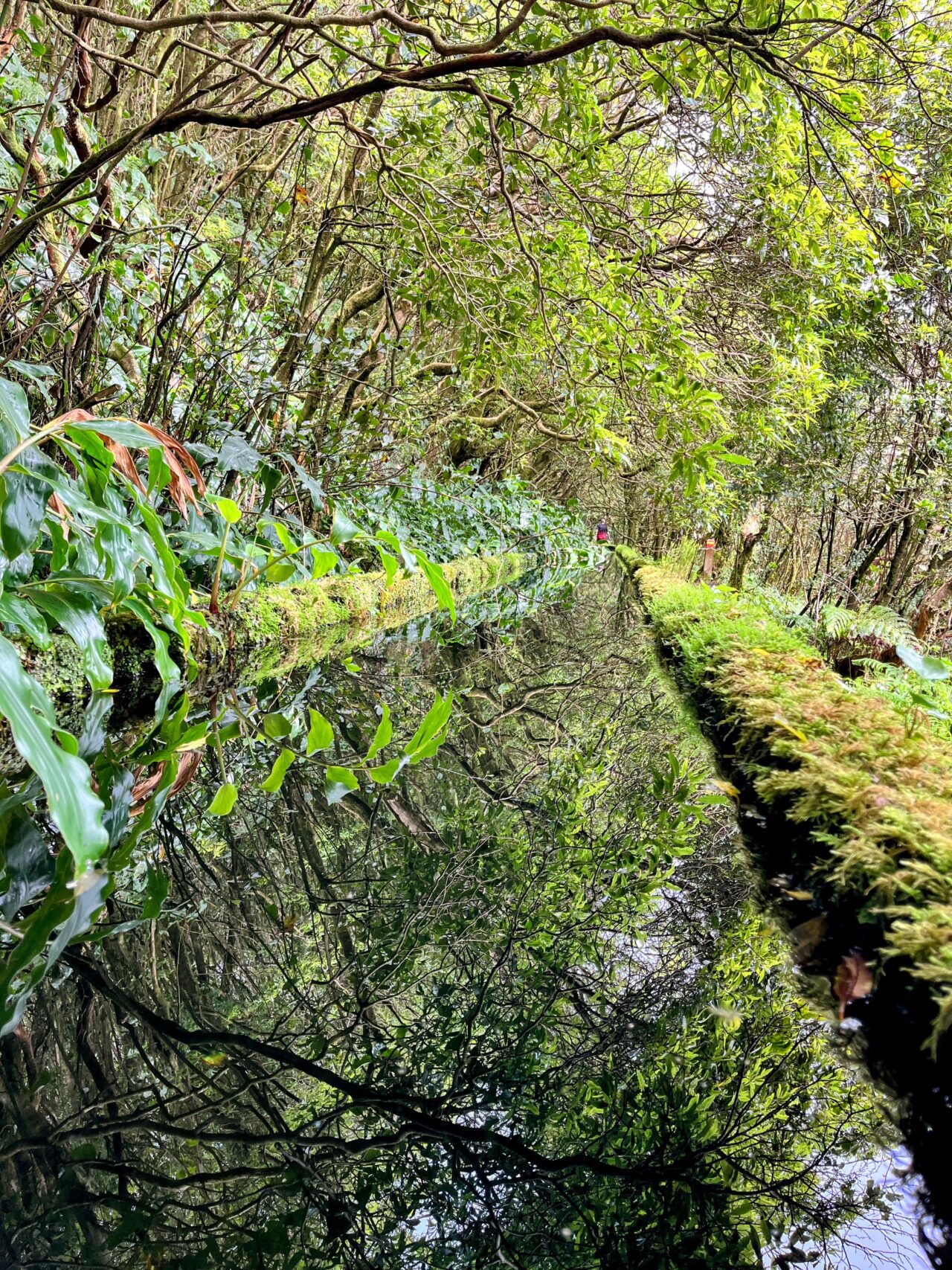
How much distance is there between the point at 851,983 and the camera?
1928 mm

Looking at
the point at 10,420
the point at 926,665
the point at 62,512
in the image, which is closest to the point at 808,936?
the point at 926,665

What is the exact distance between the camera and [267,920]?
204 centimetres

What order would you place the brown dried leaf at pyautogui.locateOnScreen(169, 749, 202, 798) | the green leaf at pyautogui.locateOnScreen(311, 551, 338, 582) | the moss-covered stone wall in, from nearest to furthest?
the green leaf at pyautogui.locateOnScreen(311, 551, 338, 582) < the brown dried leaf at pyautogui.locateOnScreen(169, 749, 202, 798) < the moss-covered stone wall

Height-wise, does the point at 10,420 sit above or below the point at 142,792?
above

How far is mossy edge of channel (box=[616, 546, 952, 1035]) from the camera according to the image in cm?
195

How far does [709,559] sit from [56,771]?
15.6 m

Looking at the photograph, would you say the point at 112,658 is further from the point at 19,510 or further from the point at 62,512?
the point at 19,510

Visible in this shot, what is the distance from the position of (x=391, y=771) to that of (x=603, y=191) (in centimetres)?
396

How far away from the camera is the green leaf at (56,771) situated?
3.38 feet

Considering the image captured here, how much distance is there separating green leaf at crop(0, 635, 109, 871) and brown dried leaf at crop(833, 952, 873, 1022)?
146 cm

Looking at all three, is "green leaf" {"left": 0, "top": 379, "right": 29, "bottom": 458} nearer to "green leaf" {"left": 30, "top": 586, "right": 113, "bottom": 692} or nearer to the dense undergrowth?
the dense undergrowth

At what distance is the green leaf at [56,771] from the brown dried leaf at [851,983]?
1.46 metres

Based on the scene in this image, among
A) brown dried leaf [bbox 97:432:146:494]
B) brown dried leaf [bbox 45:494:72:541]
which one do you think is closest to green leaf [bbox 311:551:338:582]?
brown dried leaf [bbox 97:432:146:494]

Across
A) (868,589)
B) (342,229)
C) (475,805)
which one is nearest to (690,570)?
(868,589)
